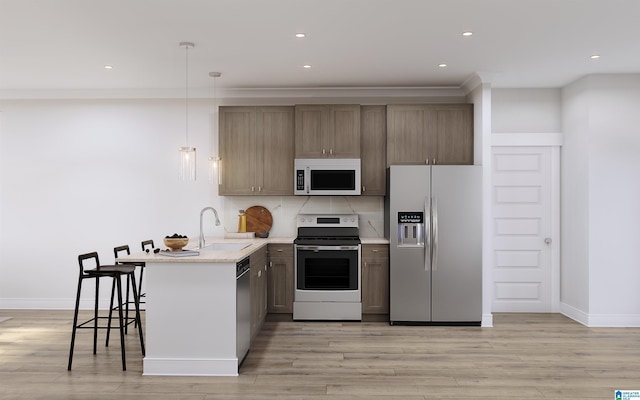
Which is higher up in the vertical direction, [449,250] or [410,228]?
[410,228]

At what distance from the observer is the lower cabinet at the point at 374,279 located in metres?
5.25

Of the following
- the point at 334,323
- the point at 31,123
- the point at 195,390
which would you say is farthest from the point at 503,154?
the point at 31,123

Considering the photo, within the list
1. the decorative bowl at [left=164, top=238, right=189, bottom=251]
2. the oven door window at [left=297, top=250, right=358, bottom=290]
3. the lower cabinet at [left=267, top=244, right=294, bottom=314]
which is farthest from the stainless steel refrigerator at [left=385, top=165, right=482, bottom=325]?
the decorative bowl at [left=164, top=238, right=189, bottom=251]

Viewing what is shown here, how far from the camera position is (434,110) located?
17.8 ft

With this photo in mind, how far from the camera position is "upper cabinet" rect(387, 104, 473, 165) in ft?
17.7

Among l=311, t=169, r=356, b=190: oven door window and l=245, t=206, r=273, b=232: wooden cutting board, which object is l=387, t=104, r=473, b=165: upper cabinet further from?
l=245, t=206, r=273, b=232: wooden cutting board

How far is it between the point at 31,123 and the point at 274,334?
412 cm

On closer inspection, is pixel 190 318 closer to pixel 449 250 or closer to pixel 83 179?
pixel 449 250

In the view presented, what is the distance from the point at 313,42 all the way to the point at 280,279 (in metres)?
2.67

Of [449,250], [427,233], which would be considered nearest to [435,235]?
[427,233]

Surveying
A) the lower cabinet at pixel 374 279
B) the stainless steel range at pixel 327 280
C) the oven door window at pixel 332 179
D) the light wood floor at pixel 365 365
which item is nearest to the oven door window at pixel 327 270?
the stainless steel range at pixel 327 280

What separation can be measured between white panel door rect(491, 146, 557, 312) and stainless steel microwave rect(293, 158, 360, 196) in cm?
175

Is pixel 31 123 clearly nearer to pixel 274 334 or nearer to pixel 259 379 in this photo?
pixel 274 334

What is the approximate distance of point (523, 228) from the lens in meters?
5.62
